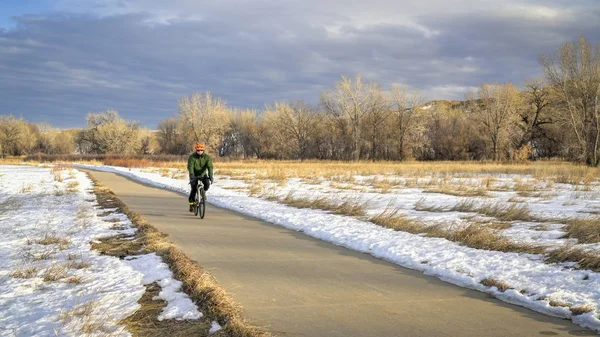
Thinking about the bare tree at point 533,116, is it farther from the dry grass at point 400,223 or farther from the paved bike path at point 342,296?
the paved bike path at point 342,296

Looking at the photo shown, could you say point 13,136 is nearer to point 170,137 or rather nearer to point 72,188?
point 170,137

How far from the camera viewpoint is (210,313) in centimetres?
479

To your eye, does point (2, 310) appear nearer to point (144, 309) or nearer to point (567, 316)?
point (144, 309)

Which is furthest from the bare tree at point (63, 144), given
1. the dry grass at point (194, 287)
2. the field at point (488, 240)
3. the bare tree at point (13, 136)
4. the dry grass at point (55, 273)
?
the dry grass at point (55, 273)

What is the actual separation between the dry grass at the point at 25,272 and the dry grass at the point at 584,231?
31.2 feet

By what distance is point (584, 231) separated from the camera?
891 centimetres

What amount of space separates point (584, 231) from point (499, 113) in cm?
6267

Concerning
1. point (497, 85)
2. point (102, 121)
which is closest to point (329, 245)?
point (497, 85)

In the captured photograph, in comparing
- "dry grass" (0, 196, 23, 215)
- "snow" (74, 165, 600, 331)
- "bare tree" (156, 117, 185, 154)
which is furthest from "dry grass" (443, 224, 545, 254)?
"bare tree" (156, 117, 185, 154)

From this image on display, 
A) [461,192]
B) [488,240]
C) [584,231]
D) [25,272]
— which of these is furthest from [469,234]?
[461,192]

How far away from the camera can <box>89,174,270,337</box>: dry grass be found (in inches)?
172

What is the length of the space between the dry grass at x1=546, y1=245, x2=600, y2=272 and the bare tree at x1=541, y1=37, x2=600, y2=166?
39.4 meters

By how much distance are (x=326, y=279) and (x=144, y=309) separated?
257cm

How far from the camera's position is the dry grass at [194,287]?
4.36 meters
